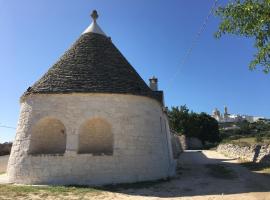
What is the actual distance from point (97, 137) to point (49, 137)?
2.05 m

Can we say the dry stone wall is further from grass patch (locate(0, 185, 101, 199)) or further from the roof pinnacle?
the roof pinnacle

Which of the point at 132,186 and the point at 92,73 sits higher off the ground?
the point at 92,73

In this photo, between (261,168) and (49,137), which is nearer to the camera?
(49,137)

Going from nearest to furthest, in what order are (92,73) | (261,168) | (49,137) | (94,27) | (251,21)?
(251,21)
(92,73)
(49,137)
(261,168)
(94,27)

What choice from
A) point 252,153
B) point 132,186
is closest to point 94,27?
point 132,186

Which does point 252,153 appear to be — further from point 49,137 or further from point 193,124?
point 193,124

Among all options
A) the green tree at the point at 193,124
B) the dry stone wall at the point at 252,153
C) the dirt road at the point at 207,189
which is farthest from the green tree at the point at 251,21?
the green tree at the point at 193,124

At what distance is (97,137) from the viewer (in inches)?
520

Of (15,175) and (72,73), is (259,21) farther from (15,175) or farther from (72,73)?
(15,175)

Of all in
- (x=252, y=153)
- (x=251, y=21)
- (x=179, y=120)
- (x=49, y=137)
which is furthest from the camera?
(x=179, y=120)

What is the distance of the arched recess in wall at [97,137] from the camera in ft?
42.7

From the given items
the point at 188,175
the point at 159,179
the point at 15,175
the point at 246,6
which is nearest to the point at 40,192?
the point at 15,175

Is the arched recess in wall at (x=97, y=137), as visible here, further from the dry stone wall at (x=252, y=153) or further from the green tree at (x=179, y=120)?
the green tree at (x=179, y=120)

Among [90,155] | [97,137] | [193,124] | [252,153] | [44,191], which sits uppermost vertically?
[193,124]
